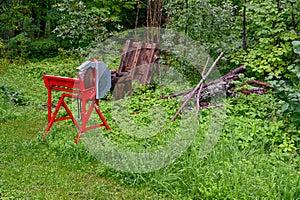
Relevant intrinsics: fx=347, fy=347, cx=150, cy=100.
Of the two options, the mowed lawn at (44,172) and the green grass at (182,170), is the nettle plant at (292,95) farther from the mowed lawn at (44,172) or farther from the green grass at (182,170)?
the mowed lawn at (44,172)

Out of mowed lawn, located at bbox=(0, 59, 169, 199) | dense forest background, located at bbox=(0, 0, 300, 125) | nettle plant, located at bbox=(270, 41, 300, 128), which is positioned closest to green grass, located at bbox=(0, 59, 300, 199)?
mowed lawn, located at bbox=(0, 59, 169, 199)

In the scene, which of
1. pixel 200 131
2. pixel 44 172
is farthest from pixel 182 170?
pixel 44 172

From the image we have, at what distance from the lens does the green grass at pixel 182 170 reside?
2680 millimetres

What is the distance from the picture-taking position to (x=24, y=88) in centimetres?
624

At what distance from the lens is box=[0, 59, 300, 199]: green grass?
268 centimetres

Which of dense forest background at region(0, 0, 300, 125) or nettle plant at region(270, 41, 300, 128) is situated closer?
nettle plant at region(270, 41, 300, 128)

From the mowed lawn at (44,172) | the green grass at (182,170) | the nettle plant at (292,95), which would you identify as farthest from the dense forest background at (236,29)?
the mowed lawn at (44,172)

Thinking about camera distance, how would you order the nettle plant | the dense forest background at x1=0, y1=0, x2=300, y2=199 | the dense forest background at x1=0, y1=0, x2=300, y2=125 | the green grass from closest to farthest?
the green grass → the dense forest background at x1=0, y1=0, x2=300, y2=199 → the nettle plant → the dense forest background at x1=0, y1=0, x2=300, y2=125

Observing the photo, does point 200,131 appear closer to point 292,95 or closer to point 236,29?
point 292,95

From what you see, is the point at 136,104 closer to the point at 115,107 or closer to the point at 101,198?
the point at 115,107

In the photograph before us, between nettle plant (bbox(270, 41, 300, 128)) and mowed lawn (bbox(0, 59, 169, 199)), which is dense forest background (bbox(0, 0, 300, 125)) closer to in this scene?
nettle plant (bbox(270, 41, 300, 128))

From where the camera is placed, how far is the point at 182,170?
9.46 feet

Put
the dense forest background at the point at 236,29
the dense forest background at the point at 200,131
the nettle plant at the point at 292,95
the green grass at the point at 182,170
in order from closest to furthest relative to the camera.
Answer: the green grass at the point at 182,170 < the dense forest background at the point at 200,131 < the nettle plant at the point at 292,95 < the dense forest background at the point at 236,29

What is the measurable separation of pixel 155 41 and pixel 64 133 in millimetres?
2741
